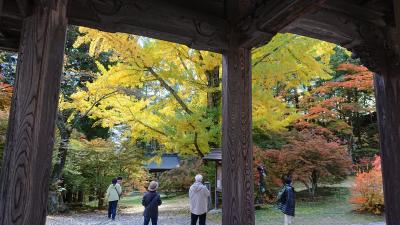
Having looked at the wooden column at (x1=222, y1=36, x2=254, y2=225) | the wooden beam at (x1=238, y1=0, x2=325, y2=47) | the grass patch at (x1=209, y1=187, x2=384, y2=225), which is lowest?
the grass patch at (x1=209, y1=187, x2=384, y2=225)

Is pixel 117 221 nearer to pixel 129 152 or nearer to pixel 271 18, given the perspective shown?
pixel 129 152

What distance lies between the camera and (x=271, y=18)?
8.91ft

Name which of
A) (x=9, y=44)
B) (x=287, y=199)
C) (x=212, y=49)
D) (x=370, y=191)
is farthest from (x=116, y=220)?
(x=212, y=49)

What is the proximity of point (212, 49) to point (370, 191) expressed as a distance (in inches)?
366

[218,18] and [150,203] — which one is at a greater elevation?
[218,18]

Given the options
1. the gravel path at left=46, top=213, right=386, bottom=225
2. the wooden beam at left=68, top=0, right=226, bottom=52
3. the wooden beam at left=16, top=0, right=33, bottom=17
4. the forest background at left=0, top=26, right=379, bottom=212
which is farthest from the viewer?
the gravel path at left=46, top=213, right=386, bottom=225

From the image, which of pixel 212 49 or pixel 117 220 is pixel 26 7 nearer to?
pixel 212 49

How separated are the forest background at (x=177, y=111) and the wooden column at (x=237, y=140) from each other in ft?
16.0

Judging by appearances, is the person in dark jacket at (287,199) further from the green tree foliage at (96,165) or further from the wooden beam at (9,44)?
the green tree foliage at (96,165)

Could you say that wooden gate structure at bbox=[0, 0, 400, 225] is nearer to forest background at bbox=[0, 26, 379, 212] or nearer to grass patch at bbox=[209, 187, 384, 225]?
forest background at bbox=[0, 26, 379, 212]

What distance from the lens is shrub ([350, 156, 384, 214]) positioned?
9.92m

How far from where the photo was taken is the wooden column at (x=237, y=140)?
288cm

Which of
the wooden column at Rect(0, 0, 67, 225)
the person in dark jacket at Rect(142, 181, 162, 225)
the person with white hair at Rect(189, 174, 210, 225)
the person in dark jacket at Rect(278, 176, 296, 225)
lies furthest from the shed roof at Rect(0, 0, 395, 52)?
the person in dark jacket at Rect(278, 176, 296, 225)

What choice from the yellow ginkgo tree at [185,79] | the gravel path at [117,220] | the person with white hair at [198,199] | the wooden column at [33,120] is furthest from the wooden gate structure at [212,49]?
the gravel path at [117,220]
